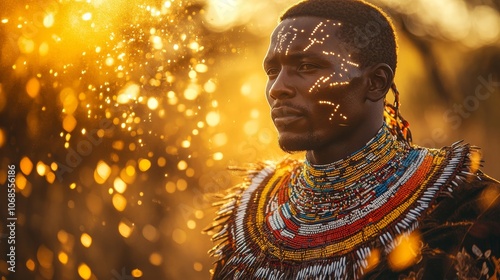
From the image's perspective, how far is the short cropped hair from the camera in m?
3.11

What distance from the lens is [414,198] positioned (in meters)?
2.86

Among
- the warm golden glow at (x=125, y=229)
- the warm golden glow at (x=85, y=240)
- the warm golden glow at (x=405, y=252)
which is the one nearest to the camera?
the warm golden glow at (x=405, y=252)

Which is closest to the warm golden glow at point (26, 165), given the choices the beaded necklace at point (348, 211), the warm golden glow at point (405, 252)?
the beaded necklace at point (348, 211)

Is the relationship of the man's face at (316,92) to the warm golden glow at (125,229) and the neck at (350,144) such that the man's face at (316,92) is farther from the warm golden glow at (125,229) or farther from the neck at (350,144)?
the warm golden glow at (125,229)

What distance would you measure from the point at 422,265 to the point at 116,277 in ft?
13.2

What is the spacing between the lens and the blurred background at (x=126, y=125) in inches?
163

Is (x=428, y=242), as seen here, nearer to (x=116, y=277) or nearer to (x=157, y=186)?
(x=116, y=277)

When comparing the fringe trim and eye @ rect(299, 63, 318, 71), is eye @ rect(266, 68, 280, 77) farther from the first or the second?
the fringe trim

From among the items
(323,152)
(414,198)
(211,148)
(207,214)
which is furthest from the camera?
(207,214)

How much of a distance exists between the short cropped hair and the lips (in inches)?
15.8

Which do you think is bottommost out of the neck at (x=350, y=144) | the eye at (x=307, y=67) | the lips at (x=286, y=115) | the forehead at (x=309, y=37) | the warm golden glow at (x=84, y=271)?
the warm golden glow at (x=84, y=271)

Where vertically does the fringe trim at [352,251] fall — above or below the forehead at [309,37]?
below

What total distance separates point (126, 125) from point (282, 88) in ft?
8.30

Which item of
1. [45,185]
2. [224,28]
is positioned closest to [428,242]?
[45,185]
